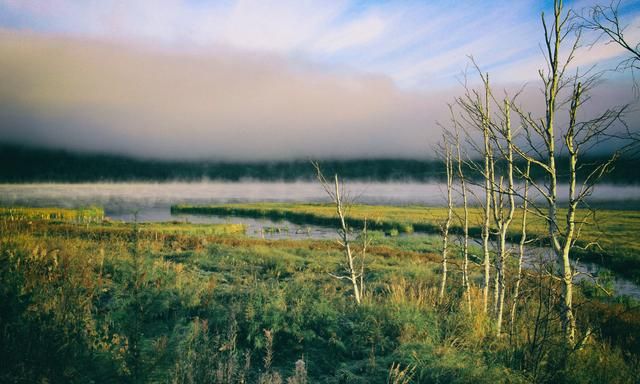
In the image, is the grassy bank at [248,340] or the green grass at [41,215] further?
the green grass at [41,215]

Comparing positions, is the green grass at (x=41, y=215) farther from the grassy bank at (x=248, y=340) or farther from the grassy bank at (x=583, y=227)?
the grassy bank at (x=583, y=227)

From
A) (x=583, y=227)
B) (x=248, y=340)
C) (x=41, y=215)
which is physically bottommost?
(x=583, y=227)

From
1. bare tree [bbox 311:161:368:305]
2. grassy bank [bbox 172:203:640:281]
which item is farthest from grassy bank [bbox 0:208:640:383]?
grassy bank [bbox 172:203:640:281]

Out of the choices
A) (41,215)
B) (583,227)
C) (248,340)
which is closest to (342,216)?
(248,340)

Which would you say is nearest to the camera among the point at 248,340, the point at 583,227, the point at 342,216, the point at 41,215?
the point at 248,340

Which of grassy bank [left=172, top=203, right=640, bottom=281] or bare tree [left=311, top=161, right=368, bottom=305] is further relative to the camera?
grassy bank [left=172, top=203, right=640, bottom=281]

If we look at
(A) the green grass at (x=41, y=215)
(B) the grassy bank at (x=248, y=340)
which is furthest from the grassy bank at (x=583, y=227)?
(A) the green grass at (x=41, y=215)

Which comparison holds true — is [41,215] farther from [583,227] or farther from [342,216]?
[583,227]

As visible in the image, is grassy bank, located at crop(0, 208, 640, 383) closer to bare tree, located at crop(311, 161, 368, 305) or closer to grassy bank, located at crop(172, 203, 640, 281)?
bare tree, located at crop(311, 161, 368, 305)

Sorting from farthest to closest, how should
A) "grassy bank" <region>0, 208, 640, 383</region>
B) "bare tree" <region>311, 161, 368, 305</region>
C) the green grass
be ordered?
the green grass, "bare tree" <region>311, 161, 368, 305</region>, "grassy bank" <region>0, 208, 640, 383</region>

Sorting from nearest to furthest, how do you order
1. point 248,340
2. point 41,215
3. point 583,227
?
point 248,340 → point 41,215 → point 583,227

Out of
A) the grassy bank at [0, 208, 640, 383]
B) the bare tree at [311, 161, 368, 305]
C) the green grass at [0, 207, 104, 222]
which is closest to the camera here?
the grassy bank at [0, 208, 640, 383]

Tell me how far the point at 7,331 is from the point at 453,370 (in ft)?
18.5

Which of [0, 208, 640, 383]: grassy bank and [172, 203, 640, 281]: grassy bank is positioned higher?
[0, 208, 640, 383]: grassy bank
